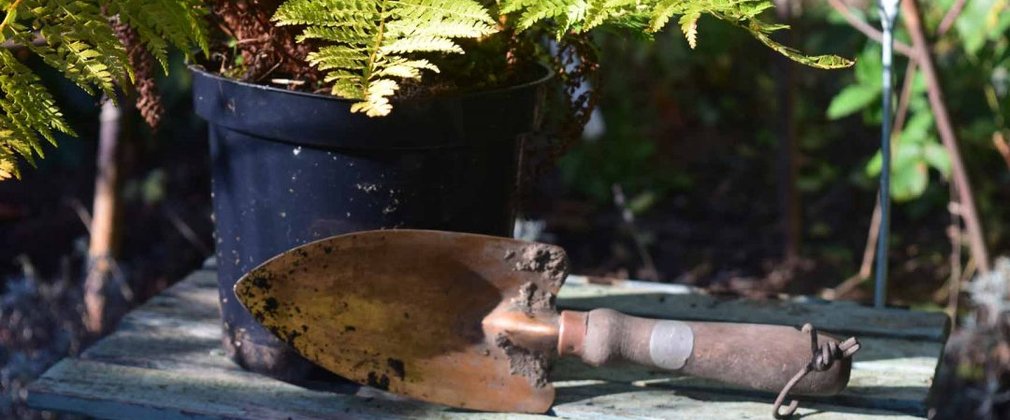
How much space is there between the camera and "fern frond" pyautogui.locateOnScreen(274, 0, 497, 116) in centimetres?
116

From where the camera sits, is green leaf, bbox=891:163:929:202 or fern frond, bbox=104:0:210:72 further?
green leaf, bbox=891:163:929:202

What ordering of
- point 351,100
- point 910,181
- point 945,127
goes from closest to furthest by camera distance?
point 351,100 → point 945,127 → point 910,181

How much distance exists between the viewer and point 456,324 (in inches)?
55.7

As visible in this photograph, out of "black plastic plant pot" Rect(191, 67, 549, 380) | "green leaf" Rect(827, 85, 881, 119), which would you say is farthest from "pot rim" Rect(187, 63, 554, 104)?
"green leaf" Rect(827, 85, 881, 119)

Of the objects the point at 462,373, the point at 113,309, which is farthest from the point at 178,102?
the point at 462,373

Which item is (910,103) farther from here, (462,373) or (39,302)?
(39,302)

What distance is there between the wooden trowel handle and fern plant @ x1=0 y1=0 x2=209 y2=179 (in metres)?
0.56

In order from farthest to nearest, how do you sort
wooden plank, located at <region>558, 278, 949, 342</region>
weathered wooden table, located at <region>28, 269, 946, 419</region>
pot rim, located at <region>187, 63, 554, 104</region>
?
wooden plank, located at <region>558, 278, 949, 342</region> → weathered wooden table, located at <region>28, 269, 946, 419</region> → pot rim, located at <region>187, 63, 554, 104</region>

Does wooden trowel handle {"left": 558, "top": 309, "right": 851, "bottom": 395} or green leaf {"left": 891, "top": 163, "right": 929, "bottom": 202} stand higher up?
green leaf {"left": 891, "top": 163, "right": 929, "bottom": 202}

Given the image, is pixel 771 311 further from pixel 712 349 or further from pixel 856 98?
pixel 856 98

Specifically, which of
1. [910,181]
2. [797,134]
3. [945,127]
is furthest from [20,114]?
[797,134]

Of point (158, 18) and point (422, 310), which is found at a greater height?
point (158, 18)

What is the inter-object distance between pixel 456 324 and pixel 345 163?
0.23 m

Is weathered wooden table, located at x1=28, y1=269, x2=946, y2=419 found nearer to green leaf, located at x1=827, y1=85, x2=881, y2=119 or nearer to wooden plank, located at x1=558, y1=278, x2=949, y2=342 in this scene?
wooden plank, located at x1=558, y1=278, x2=949, y2=342
